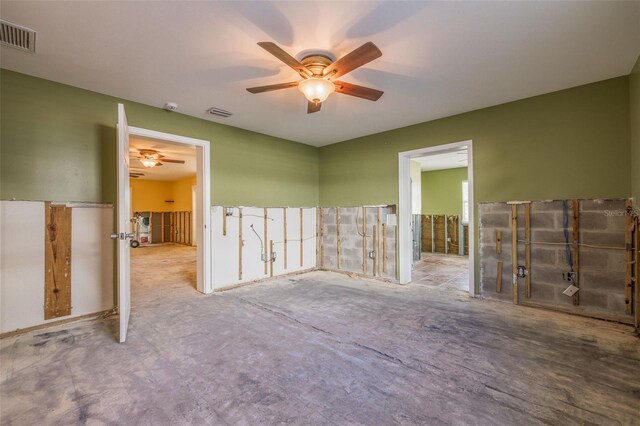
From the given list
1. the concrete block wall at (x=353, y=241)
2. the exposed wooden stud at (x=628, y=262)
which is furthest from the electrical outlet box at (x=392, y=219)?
the exposed wooden stud at (x=628, y=262)

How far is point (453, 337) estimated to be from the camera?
2750 mm

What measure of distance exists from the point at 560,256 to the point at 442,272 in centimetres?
249

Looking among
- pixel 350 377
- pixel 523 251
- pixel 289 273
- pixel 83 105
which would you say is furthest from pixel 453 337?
pixel 83 105

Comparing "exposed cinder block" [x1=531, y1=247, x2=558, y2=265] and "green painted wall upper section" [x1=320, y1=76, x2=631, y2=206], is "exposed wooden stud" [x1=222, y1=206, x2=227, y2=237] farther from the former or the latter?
"exposed cinder block" [x1=531, y1=247, x2=558, y2=265]

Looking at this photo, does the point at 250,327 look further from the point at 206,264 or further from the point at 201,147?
the point at 201,147

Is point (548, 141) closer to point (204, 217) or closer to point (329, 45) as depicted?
point (329, 45)

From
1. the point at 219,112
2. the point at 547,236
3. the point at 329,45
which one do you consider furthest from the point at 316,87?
the point at 547,236

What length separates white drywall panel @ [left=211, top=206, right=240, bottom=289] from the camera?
4488mm

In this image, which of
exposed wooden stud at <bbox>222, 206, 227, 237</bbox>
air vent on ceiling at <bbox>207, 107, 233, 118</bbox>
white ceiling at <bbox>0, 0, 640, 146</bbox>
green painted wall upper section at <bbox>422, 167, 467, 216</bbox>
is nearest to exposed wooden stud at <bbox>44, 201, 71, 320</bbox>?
white ceiling at <bbox>0, 0, 640, 146</bbox>

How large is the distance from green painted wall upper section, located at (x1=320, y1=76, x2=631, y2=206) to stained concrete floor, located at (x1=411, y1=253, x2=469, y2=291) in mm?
1645

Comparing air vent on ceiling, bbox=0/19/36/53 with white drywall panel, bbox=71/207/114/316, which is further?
white drywall panel, bbox=71/207/114/316

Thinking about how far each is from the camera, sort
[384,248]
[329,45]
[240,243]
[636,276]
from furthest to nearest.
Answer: [384,248]
[240,243]
[636,276]
[329,45]

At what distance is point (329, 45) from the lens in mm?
2498

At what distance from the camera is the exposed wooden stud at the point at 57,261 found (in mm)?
3047
